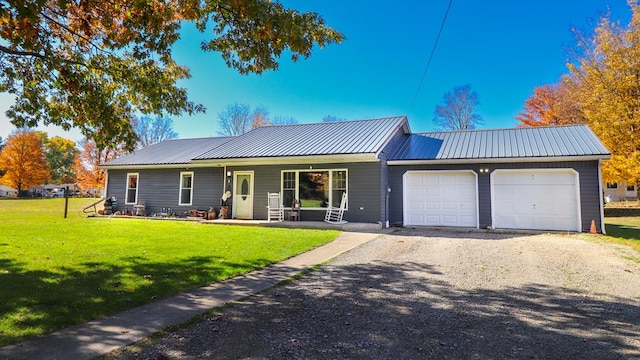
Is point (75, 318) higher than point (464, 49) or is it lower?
lower

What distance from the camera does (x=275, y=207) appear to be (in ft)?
46.2

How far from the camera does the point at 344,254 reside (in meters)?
7.79

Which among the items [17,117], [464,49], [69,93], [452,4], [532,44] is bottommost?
[17,117]

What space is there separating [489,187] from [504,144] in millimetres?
2159

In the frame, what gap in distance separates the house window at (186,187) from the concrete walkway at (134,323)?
1181 cm

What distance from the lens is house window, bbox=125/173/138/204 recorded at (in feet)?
59.1

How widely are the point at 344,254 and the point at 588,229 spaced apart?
9165mm

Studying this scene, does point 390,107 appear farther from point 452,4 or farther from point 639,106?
point 452,4

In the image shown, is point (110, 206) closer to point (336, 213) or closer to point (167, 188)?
point (167, 188)

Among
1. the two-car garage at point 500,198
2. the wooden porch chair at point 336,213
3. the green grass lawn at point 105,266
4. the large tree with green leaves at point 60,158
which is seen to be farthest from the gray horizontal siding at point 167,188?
the large tree with green leaves at point 60,158

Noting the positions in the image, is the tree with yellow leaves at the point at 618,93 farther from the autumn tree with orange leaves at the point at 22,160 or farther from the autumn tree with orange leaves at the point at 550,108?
the autumn tree with orange leaves at the point at 22,160

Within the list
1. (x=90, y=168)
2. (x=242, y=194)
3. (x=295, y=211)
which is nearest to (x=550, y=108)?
(x=295, y=211)

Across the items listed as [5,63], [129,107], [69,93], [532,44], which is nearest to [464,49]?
[532,44]

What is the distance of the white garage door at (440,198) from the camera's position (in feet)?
41.8
